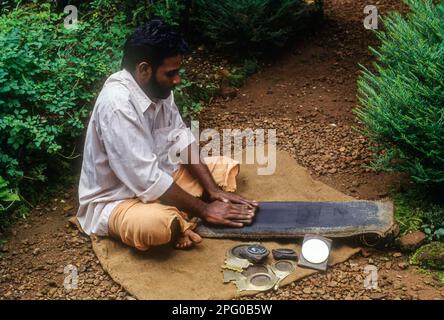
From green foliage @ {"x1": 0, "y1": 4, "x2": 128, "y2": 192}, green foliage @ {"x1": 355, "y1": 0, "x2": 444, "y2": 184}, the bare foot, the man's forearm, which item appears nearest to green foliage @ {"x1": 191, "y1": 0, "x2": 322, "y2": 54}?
green foliage @ {"x1": 0, "y1": 4, "x2": 128, "y2": 192}

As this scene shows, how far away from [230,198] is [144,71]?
3.34ft

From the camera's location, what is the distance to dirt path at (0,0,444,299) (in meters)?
3.47

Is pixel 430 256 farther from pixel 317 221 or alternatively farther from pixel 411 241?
pixel 317 221

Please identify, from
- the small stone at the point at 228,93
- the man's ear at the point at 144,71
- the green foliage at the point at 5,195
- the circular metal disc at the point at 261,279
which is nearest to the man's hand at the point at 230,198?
the circular metal disc at the point at 261,279

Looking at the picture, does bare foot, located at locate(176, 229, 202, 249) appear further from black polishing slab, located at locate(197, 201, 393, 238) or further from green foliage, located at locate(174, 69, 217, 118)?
green foliage, located at locate(174, 69, 217, 118)

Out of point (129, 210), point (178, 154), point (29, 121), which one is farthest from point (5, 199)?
point (178, 154)

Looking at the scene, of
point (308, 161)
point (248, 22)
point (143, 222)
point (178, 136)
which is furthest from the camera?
point (248, 22)

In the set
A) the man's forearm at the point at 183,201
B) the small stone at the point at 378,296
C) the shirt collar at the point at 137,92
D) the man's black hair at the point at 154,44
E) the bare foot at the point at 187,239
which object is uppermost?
the man's black hair at the point at 154,44

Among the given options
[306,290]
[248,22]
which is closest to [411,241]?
[306,290]

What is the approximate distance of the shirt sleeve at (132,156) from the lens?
348cm

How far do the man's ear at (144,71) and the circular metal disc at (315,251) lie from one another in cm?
140

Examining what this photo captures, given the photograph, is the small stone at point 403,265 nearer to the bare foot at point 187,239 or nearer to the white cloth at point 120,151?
the bare foot at point 187,239

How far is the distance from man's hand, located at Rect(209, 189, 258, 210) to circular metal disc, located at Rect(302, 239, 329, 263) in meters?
0.48

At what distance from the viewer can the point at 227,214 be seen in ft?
12.6
